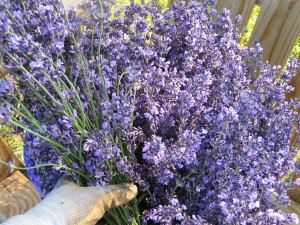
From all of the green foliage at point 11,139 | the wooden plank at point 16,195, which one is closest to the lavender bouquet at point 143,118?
the wooden plank at point 16,195

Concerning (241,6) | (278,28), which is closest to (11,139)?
(241,6)

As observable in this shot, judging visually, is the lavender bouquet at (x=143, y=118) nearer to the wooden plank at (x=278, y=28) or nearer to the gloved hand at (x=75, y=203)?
the gloved hand at (x=75, y=203)

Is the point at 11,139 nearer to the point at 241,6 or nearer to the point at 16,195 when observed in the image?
the point at 16,195

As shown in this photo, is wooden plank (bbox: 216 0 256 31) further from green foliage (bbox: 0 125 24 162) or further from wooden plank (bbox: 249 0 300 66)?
green foliage (bbox: 0 125 24 162)

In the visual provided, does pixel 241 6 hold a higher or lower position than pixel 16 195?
higher

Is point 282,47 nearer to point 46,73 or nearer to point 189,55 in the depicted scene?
point 189,55

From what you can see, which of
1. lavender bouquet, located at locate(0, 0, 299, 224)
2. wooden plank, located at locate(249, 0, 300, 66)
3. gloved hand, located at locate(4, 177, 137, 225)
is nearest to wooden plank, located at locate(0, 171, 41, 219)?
lavender bouquet, located at locate(0, 0, 299, 224)
